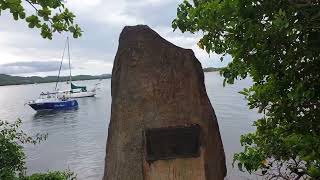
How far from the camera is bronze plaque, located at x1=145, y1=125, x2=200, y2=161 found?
15.7 ft

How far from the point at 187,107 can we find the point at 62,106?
2897 inches

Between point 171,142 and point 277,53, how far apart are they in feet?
5.00

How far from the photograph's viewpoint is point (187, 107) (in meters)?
4.92

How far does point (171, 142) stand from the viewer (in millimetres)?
4809

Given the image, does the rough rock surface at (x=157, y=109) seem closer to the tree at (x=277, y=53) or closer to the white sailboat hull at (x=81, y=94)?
the tree at (x=277, y=53)

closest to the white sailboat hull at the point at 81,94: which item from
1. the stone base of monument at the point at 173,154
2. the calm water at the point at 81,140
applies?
the calm water at the point at 81,140

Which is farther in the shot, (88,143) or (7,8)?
(88,143)

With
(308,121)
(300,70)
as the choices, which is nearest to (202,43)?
(300,70)

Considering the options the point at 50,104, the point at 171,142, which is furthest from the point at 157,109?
the point at 50,104

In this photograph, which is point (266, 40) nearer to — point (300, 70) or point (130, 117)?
point (300, 70)

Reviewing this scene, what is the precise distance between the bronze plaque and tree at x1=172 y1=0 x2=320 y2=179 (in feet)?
3.32

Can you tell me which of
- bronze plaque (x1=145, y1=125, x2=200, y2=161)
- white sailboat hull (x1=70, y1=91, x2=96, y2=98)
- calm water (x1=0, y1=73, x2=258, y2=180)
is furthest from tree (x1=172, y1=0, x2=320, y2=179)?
white sailboat hull (x1=70, y1=91, x2=96, y2=98)

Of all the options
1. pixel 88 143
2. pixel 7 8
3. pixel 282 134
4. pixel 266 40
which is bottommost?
pixel 88 143

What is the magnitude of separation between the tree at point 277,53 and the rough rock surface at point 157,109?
20.0 inches
